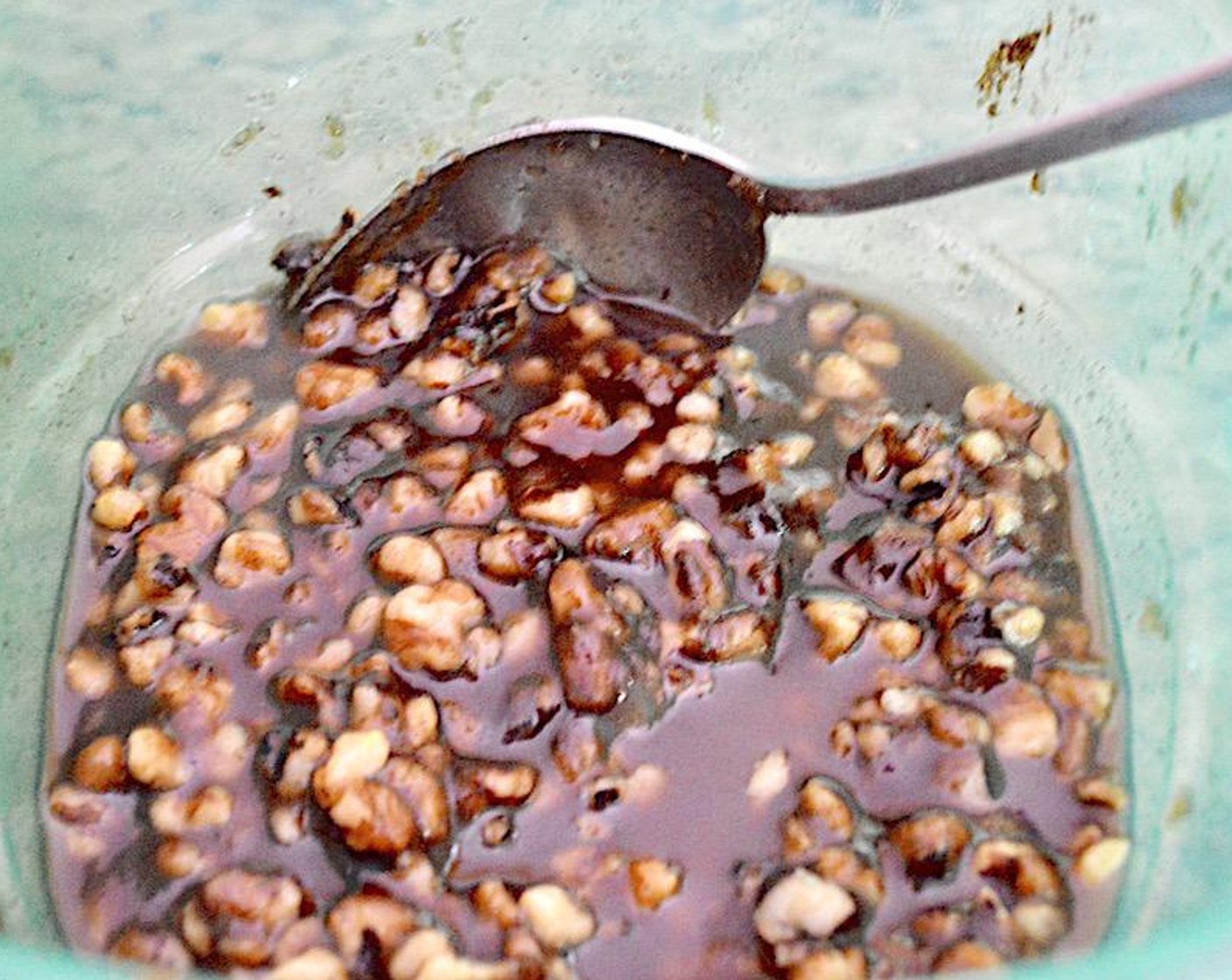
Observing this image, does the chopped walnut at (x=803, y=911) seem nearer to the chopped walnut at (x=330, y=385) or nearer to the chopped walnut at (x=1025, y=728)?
the chopped walnut at (x=1025, y=728)

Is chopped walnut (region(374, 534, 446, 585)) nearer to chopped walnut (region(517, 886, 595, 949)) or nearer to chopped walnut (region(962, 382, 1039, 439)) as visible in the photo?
chopped walnut (region(517, 886, 595, 949))

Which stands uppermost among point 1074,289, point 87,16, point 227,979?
point 87,16

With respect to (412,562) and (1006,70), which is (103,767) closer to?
(412,562)

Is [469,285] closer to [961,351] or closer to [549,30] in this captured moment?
[549,30]

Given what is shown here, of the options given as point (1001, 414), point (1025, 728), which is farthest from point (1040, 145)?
point (1025, 728)

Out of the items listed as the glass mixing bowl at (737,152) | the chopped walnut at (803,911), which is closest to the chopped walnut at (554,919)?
the chopped walnut at (803,911)

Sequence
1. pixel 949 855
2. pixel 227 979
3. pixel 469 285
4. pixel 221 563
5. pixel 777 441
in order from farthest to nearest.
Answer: pixel 469 285 → pixel 777 441 → pixel 221 563 → pixel 949 855 → pixel 227 979

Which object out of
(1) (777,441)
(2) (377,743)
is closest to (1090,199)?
(1) (777,441)
